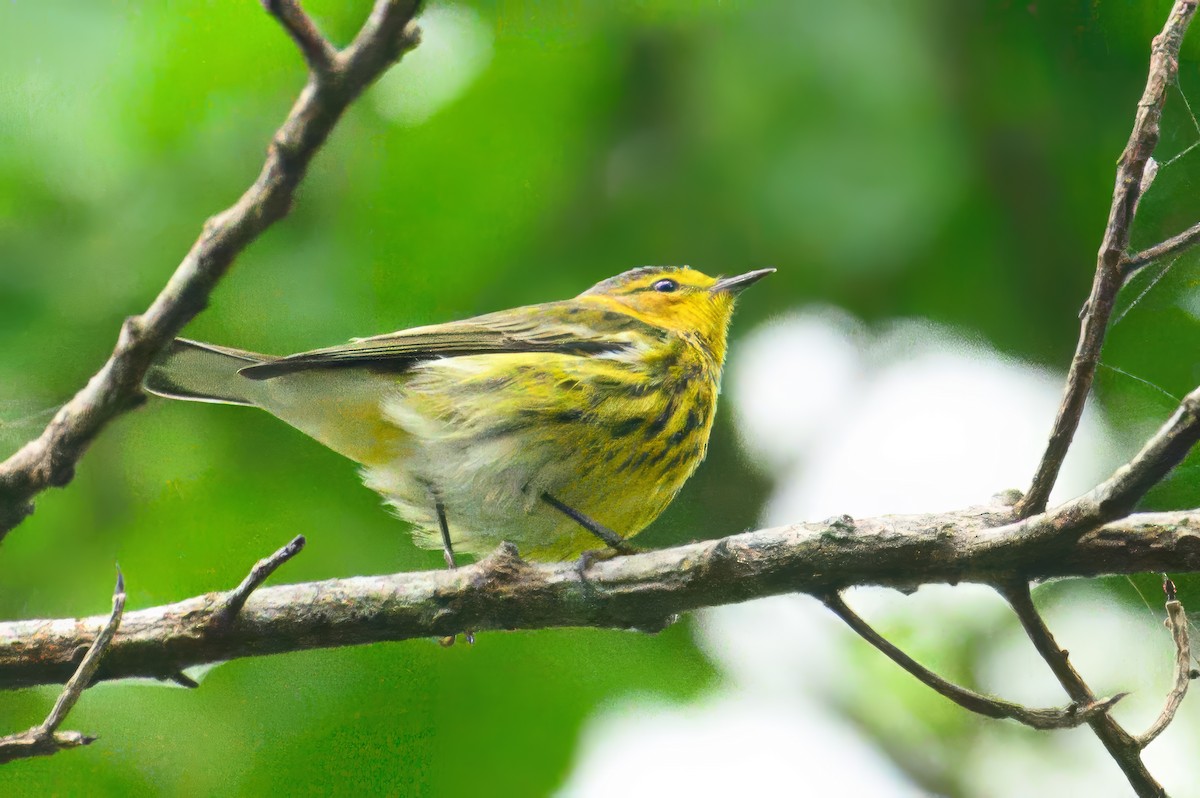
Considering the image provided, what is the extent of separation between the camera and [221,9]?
3455mm

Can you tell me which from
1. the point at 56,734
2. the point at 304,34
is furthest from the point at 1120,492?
the point at 56,734

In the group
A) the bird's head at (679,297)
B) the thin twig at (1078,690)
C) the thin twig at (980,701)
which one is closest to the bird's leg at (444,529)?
the bird's head at (679,297)

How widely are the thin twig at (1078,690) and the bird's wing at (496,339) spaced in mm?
1797

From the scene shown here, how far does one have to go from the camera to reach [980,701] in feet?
6.43

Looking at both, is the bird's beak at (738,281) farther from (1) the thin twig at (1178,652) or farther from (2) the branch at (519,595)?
(1) the thin twig at (1178,652)

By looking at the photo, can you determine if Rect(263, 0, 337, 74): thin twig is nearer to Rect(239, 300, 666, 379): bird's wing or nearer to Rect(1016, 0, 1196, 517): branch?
Rect(1016, 0, 1196, 517): branch

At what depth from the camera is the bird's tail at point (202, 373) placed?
10.0 ft

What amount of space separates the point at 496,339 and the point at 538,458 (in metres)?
0.53

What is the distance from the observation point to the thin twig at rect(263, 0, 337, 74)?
4.51 ft

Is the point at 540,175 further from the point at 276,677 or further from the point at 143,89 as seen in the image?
the point at 276,677

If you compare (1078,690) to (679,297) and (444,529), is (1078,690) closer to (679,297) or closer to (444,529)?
(444,529)

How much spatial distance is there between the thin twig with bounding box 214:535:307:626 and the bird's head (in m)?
1.91

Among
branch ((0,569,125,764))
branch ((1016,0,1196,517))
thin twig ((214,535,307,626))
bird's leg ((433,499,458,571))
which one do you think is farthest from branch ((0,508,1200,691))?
bird's leg ((433,499,458,571))

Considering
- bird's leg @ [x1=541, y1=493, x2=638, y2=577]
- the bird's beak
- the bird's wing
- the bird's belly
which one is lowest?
bird's leg @ [x1=541, y1=493, x2=638, y2=577]
